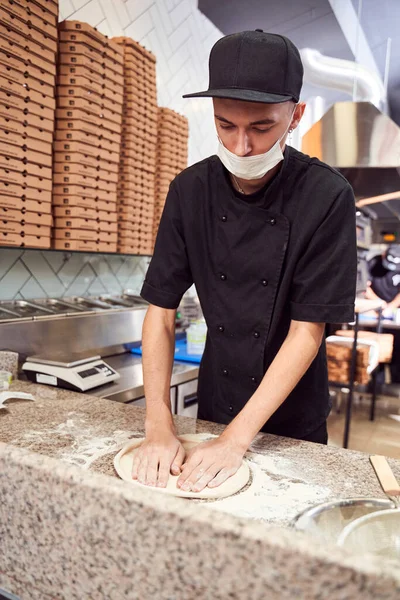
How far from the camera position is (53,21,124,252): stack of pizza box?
7.81ft

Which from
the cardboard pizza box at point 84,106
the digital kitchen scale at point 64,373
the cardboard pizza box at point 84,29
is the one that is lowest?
the digital kitchen scale at point 64,373

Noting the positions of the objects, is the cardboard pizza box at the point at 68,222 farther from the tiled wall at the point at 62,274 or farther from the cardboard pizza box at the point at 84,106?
the cardboard pizza box at the point at 84,106

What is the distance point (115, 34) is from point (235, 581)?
3327 millimetres

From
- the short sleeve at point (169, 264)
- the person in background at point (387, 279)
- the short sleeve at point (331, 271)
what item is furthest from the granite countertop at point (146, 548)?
the person in background at point (387, 279)

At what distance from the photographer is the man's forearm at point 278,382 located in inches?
43.4

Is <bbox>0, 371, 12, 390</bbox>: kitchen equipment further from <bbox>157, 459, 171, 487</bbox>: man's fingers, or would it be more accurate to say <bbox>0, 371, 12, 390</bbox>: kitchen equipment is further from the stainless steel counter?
<bbox>157, 459, 171, 487</bbox>: man's fingers

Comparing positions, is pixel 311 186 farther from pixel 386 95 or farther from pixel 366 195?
pixel 386 95

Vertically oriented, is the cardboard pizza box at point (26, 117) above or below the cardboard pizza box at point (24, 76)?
below

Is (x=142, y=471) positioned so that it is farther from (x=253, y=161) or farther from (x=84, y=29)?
(x=84, y=29)

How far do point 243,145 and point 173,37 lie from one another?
10.4 ft

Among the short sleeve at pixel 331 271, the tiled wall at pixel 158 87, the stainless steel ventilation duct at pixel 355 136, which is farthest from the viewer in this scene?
the stainless steel ventilation duct at pixel 355 136

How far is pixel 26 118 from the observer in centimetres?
219

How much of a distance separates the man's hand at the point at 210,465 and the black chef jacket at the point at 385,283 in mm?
6104

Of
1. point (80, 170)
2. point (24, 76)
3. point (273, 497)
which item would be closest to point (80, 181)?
point (80, 170)
